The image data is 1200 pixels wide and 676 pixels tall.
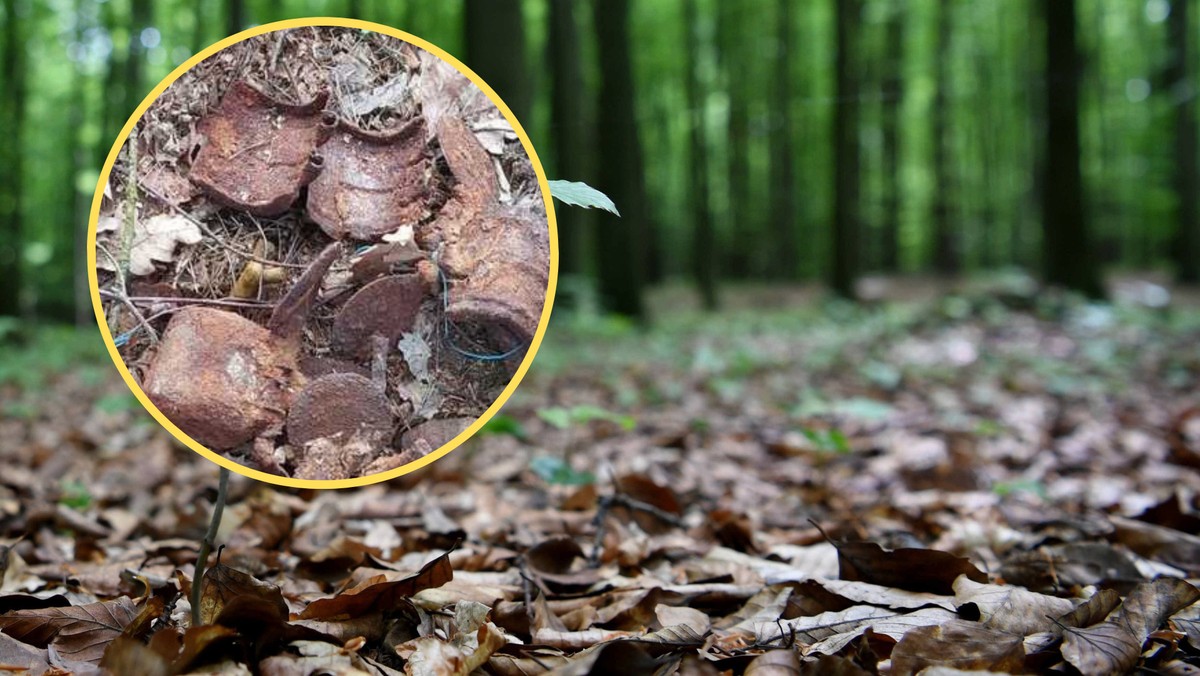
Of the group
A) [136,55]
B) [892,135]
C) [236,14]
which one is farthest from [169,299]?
[892,135]

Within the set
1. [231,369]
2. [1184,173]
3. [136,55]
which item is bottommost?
[1184,173]

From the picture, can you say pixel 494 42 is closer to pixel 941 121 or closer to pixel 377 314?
pixel 377 314

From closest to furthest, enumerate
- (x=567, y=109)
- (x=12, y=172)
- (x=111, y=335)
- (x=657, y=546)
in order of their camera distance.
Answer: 1. (x=111, y=335)
2. (x=657, y=546)
3. (x=12, y=172)
4. (x=567, y=109)

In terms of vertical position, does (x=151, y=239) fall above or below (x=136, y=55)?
→ below

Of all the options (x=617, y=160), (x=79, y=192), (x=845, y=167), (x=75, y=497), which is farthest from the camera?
(x=845, y=167)

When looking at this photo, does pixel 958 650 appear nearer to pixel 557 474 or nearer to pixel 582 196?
pixel 582 196

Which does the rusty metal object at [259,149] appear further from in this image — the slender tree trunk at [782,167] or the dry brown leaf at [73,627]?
the slender tree trunk at [782,167]

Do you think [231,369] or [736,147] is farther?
[736,147]
